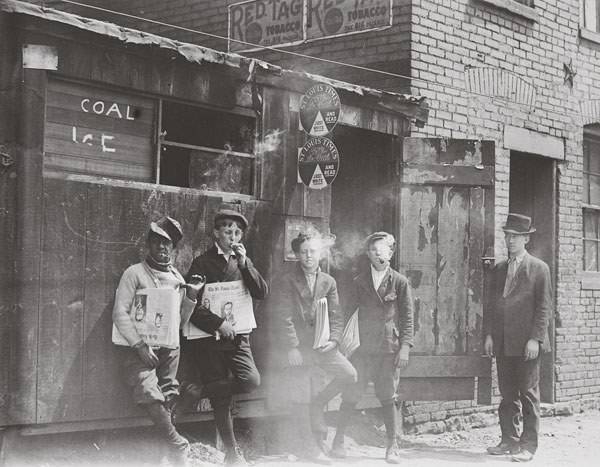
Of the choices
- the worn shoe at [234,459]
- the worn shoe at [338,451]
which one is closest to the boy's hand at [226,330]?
the worn shoe at [234,459]

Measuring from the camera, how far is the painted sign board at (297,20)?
365 inches

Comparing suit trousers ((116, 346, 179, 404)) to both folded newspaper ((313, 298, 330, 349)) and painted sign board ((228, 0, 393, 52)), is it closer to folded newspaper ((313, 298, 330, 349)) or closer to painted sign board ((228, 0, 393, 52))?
folded newspaper ((313, 298, 330, 349))

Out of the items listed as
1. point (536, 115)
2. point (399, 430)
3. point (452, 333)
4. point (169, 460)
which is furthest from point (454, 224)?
point (169, 460)

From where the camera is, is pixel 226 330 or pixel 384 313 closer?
pixel 226 330

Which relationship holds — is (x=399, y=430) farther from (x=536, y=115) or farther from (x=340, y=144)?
(x=536, y=115)

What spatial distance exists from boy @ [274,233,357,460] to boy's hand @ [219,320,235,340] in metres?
0.70

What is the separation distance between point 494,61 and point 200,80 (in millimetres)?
4445

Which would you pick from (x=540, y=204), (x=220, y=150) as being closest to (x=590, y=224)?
(x=540, y=204)

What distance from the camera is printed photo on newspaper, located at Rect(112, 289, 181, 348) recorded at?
6.49m

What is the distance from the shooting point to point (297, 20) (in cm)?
977

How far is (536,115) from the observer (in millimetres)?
11094

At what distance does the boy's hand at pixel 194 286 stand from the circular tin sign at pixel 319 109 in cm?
184

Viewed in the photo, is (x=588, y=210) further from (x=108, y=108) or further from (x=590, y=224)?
(x=108, y=108)

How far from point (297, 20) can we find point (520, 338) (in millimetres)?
4022
